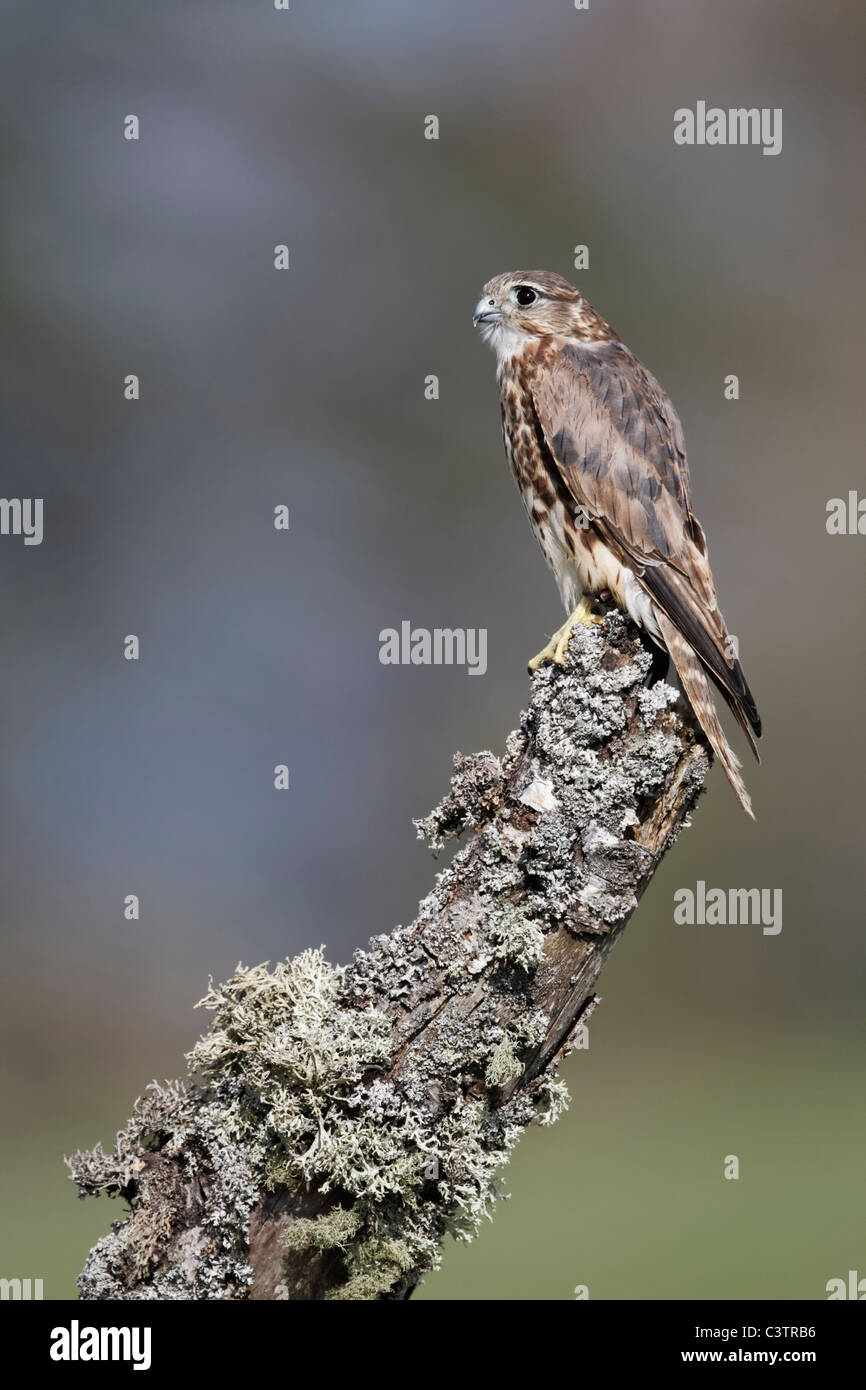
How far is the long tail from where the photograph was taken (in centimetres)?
244

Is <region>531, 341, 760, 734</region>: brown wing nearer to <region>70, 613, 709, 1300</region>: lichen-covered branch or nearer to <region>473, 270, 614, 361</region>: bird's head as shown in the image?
<region>473, 270, 614, 361</region>: bird's head

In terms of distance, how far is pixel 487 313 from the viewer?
374 cm

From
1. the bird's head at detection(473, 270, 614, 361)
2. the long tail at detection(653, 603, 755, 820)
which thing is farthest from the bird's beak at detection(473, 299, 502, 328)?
the long tail at detection(653, 603, 755, 820)

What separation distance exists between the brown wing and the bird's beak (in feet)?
1.07

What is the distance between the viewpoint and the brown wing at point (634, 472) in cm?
298

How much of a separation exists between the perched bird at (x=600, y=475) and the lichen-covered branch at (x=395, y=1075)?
0.70 m

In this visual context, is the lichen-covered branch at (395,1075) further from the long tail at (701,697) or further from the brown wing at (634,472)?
the brown wing at (634,472)

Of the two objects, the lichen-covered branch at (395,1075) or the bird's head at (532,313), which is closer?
the lichen-covered branch at (395,1075)

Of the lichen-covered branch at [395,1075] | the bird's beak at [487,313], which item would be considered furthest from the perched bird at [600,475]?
the lichen-covered branch at [395,1075]

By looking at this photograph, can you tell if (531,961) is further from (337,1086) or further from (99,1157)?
(99,1157)

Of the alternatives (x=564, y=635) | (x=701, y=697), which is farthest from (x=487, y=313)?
(x=701, y=697)

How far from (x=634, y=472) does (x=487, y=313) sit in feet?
2.90

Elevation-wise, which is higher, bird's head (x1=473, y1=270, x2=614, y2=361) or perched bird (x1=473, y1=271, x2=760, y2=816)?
bird's head (x1=473, y1=270, x2=614, y2=361)

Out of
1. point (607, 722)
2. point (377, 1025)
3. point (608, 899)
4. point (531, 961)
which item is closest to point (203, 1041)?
point (377, 1025)
